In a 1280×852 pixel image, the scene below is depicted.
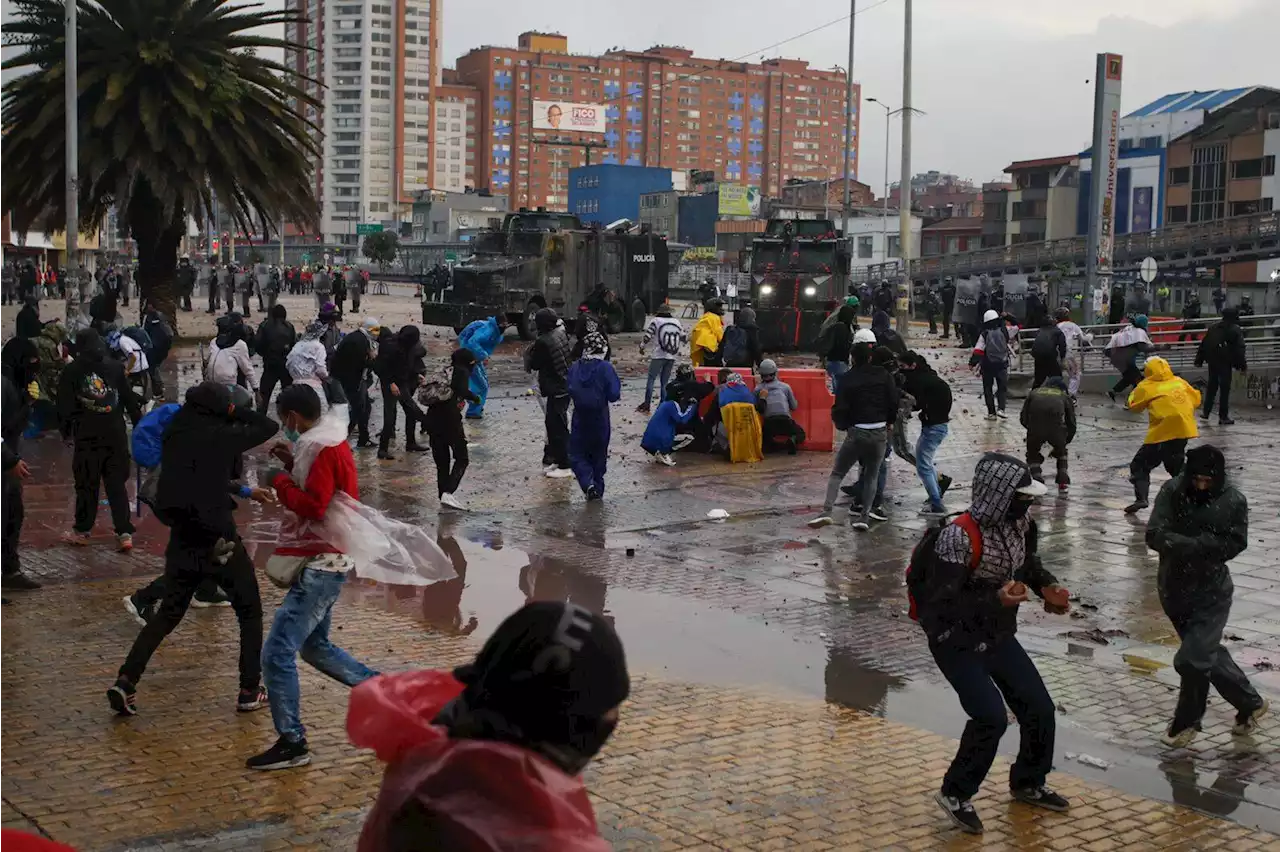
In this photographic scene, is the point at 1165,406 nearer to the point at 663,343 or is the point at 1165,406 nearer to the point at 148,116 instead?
the point at 663,343

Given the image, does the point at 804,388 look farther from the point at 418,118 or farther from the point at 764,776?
the point at 418,118

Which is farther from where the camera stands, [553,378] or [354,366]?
[354,366]

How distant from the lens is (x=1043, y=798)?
6.31 meters

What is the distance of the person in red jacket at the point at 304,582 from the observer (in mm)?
6586

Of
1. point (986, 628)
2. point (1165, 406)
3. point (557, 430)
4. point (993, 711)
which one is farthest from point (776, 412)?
point (993, 711)

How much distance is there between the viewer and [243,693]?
7.42 metres

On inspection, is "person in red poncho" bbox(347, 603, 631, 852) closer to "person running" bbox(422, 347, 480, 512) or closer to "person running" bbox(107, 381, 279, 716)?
"person running" bbox(107, 381, 279, 716)

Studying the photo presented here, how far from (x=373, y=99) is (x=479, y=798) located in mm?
175372

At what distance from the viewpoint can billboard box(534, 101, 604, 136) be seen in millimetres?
143250

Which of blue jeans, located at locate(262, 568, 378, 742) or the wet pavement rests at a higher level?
blue jeans, located at locate(262, 568, 378, 742)

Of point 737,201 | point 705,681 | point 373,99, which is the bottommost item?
point 705,681

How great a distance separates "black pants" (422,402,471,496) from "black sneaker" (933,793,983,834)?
8.42 meters

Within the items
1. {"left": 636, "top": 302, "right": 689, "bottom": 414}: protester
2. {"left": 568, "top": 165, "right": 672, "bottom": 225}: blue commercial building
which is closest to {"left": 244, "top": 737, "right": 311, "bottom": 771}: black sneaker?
{"left": 636, "top": 302, "right": 689, "bottom": 414}: protester

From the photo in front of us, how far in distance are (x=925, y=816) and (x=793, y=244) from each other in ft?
91.2
